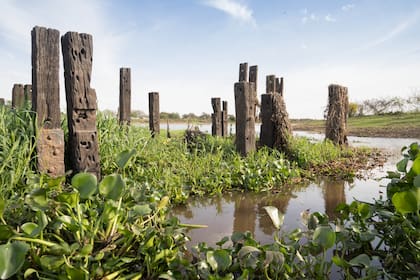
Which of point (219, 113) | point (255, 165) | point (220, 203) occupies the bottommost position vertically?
point (220, 203)

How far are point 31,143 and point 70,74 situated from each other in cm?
78

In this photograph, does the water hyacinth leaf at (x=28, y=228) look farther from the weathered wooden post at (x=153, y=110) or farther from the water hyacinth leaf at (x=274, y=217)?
the weathered wooden post at (x=153, y=110)

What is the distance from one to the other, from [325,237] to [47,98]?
283cm

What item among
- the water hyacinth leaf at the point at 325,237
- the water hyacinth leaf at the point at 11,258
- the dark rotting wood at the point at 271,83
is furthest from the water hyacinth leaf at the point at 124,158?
the dark rotting wood at the point at 271,83

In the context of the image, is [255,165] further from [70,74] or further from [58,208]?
[58,208]

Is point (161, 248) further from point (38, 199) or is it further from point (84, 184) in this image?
point (38, 199)

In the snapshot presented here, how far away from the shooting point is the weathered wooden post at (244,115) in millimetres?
4855

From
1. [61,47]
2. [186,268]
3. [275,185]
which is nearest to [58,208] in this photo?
[186,268]

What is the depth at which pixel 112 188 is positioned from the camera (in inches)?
59.7

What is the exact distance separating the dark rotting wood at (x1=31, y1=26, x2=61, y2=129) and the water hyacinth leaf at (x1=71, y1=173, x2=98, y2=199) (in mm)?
1684

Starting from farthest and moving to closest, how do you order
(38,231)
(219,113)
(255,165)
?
(219,113), (255,165), (38,231)

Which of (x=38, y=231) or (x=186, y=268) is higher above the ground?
(x=38, y=231)

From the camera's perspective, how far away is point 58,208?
1.63 m

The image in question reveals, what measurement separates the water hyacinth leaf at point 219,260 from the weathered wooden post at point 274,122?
13.9ft
